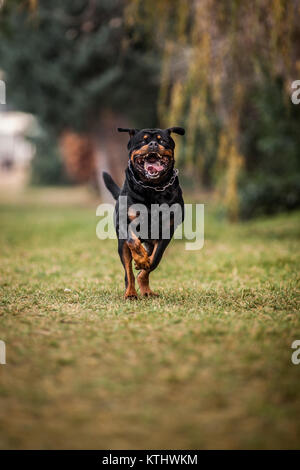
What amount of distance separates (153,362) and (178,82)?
5.11m

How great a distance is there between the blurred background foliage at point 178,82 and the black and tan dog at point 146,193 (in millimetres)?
1981

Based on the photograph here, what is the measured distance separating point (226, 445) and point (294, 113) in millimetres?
8148

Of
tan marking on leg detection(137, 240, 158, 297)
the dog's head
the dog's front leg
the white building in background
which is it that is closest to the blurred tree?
the dog's head

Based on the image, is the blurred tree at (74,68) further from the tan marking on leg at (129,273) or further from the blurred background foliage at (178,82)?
the tan marking on leg at (129,273)

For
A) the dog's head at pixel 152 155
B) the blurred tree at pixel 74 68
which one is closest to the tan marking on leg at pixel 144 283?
the dog's head at pixel 152 155

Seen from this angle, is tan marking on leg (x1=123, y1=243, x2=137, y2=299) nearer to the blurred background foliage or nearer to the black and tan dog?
the black and tan dog

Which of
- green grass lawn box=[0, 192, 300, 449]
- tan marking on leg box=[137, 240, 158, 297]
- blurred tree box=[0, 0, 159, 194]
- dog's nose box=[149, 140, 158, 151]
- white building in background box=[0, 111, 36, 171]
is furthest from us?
white building in background box=[0, 111, 36, 171]

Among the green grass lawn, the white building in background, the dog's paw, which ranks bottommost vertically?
the green grass lawn

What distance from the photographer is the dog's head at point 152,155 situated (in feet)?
12.0

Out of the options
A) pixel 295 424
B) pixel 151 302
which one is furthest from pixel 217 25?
pixel 295 424

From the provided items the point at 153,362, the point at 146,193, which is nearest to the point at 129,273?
the point at 146,193

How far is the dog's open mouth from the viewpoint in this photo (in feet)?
12.1

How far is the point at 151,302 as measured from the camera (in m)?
3.88

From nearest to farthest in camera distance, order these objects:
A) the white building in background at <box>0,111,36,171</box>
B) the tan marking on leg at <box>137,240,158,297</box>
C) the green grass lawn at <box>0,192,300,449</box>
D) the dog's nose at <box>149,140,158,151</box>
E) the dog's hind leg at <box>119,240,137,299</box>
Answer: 1. the green grass lawn at <box>0,192,300,449</box>
2. the dog's nose at <box>149,140,158,151</box>
3. the dog's hind leg at <box>119,240,137,299</box>
4. the tan marking on leg at <box>137,240,158,297</box>
5. the white building in background at <box>0,111,36,171</box>
